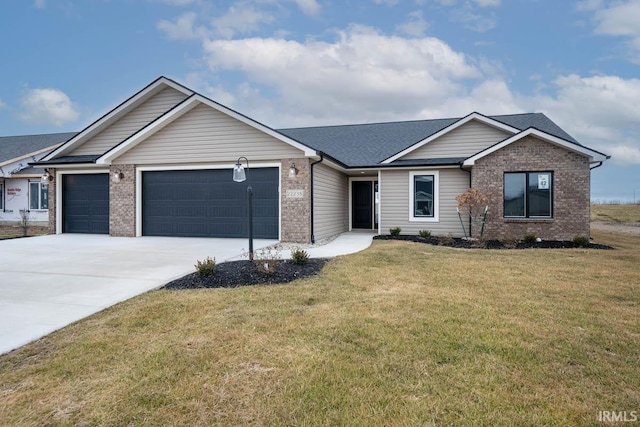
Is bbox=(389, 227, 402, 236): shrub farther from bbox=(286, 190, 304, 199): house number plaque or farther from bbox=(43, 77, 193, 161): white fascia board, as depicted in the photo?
bbox=(43, 77, 193, 161): white fascia board

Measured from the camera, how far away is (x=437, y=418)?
2.53 meters

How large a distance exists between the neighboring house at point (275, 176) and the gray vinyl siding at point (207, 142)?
0.04 meters

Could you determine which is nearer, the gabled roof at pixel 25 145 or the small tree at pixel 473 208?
the small tree at pixel 473 208

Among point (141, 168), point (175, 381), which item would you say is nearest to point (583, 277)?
point (175, 381)

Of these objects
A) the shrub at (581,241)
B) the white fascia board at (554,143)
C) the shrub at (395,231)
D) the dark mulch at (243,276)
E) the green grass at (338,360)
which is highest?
the white fascia board at (554,143)

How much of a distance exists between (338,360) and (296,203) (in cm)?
860

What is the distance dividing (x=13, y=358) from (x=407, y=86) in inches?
845

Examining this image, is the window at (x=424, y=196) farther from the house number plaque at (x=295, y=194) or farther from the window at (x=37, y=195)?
the window at (x=37, y=195)

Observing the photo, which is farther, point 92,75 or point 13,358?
point 92,75

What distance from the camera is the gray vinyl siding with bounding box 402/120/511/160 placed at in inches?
543

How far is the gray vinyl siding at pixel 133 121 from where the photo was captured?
1449 cm

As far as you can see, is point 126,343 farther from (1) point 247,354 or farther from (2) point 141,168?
(2) point 141,168

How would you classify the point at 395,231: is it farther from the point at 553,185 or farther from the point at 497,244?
the point at 553,185

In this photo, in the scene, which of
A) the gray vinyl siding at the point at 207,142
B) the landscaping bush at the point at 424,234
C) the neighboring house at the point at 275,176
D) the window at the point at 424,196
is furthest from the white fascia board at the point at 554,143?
the gray vinyl siding at the point at 207,142
